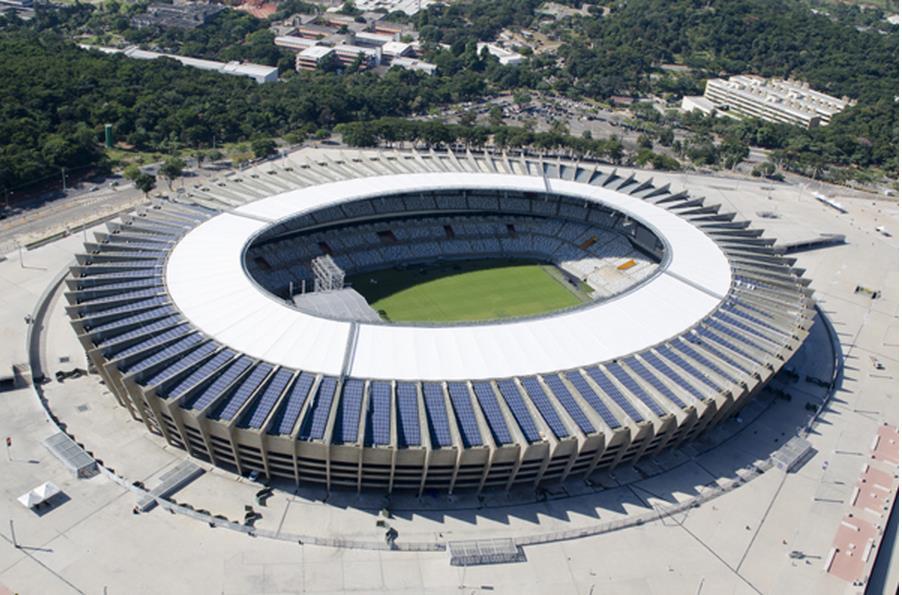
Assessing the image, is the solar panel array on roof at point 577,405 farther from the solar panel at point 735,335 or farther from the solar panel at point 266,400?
the solar panel at point 266,400

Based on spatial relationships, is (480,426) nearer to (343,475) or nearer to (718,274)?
(343,475)

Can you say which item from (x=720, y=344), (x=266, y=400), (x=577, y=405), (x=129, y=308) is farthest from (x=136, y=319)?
(x=720, y=344)

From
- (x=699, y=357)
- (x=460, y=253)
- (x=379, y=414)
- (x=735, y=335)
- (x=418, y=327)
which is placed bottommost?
(x=460, y=253)

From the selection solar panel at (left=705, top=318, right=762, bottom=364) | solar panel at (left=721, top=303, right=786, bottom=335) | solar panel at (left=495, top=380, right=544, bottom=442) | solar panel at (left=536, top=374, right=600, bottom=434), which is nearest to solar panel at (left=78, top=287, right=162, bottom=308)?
solar panel at (left=495, top=380, right=544, bottom=442)

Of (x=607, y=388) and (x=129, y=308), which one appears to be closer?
(x=607, y=388)

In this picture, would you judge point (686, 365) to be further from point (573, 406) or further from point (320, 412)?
point (320, 412)

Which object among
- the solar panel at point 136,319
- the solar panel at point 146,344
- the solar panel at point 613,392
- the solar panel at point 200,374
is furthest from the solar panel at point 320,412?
the solar panel at point 613,392
